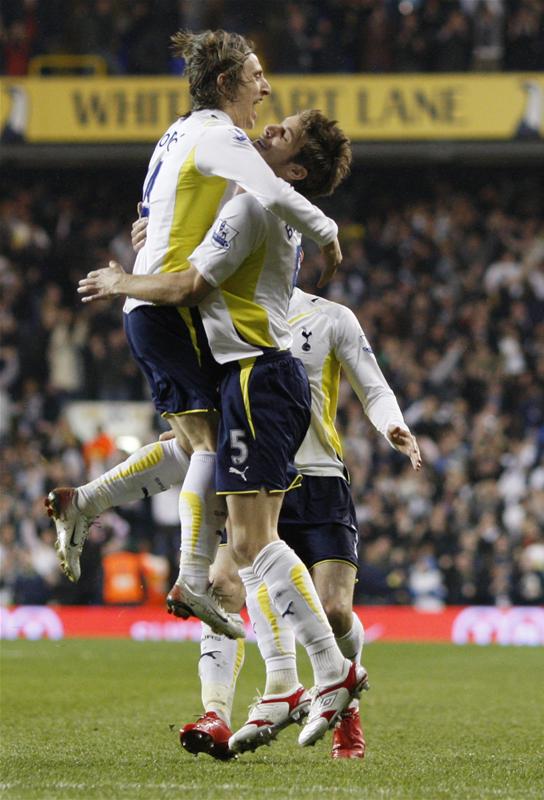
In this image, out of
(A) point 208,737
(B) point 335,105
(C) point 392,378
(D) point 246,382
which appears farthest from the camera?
(B) point 335,105

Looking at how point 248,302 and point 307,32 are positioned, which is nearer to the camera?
point 248,302

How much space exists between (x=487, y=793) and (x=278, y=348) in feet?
5.70

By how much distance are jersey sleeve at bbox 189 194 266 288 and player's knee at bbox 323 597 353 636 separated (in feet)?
6.07

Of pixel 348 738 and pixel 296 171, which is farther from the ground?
pixel 296 171

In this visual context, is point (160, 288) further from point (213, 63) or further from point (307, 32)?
point (307, 32)

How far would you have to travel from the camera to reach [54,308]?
68.3ft

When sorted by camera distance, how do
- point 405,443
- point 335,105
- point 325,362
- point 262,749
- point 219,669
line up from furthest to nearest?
point 335,105, point 325,362, point 262,749, point 219,669, point 405,443

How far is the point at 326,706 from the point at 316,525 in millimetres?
1490

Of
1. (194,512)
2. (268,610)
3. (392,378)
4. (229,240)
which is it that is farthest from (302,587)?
(392,378)

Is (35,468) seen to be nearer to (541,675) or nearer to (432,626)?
(432,626)

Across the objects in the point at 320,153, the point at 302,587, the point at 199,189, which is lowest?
the point at 302,587

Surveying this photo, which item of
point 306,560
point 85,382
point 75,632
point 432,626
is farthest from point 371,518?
point 306,560

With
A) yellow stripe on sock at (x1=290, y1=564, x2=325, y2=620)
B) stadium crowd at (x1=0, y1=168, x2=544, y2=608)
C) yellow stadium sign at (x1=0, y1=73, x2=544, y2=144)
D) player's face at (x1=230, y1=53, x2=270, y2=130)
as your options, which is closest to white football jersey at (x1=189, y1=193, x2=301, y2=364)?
player's face at (x1=230, y1=53, x2=270, y2=130)

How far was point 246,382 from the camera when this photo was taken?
5.23 metres
